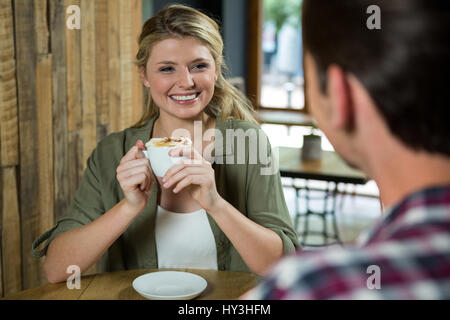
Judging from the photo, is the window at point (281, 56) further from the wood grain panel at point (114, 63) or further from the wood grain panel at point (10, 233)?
the wood grain panel at point (10, 233)

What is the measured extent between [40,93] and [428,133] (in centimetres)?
193

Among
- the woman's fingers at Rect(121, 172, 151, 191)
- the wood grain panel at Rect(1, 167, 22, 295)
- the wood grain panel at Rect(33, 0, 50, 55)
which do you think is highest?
the wood grain panel at Rect(33, 0, 50, 55)

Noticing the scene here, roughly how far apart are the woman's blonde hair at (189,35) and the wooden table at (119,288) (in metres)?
0.61

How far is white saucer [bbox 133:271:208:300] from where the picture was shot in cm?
134

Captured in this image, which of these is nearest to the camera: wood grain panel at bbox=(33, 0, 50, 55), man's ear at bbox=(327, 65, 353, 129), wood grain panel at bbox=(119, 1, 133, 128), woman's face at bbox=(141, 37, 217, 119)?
man's ear at bbox=(327, 65, 353, 129)

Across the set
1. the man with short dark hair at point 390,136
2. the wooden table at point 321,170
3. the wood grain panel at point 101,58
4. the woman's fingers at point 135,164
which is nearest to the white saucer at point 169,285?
the woman's fingers at point 135,164

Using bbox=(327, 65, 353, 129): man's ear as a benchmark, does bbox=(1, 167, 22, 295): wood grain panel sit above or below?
below

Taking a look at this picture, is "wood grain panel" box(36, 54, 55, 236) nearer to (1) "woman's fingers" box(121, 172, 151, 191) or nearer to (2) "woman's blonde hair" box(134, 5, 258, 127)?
(2) "woman's blonde hair" box(134, 5, 258, 127)

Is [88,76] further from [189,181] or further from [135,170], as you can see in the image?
[189,181]

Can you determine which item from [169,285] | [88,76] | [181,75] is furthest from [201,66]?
[88,76]

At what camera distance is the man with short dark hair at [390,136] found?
1.63 feet

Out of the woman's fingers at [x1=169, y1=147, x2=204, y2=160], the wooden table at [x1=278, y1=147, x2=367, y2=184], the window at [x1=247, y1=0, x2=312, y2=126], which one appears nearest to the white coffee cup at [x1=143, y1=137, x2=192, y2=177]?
the woman's fingers at [x1=169, y1=147, x2=204, y2=160]

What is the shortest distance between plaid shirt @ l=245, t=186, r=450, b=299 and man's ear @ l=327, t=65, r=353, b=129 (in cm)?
12

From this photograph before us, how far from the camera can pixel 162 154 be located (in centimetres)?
138
